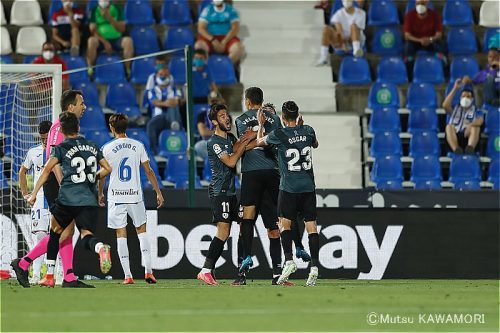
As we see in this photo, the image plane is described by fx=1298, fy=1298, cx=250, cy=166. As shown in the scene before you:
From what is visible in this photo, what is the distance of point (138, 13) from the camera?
2414 centimetres

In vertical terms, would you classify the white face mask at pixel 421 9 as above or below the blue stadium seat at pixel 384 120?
above

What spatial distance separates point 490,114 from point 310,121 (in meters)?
3.11

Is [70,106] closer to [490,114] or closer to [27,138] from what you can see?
[27,138]

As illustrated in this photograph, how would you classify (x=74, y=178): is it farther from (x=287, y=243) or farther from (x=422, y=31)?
(x=422, y=31)

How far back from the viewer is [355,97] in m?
23.3

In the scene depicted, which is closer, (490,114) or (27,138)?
(27,138)

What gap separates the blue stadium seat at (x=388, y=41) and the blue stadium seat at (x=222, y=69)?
2.98 m

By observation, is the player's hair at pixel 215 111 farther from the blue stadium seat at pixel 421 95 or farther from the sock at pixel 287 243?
the blue stadium seat at pixel 421 95

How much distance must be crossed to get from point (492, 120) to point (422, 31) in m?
2.48

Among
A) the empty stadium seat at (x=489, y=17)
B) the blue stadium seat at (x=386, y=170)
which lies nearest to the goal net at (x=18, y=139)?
the blue stadium seat at (x=386, y=170)

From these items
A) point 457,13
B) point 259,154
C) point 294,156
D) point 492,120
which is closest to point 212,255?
point 259,154

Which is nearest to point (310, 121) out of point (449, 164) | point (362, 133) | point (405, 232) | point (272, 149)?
point (362, 133)

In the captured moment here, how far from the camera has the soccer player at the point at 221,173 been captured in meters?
14.0

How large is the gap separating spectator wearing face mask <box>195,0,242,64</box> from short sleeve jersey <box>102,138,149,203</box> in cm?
897
